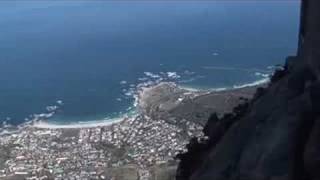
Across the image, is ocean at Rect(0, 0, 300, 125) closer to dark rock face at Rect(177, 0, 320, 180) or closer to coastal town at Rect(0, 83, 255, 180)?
coastal town at Rect(0, 83, 255, 180)

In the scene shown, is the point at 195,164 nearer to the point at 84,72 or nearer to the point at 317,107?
the point at 317,107

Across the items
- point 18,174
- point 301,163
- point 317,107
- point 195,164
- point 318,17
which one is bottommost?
point 18,174

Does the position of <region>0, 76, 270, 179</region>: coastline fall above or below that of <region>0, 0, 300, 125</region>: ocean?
below

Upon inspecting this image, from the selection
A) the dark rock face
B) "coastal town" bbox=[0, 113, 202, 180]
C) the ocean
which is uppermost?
the dark rock face

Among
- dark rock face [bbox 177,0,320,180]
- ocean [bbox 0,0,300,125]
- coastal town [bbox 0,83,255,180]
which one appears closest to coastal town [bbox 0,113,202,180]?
coastal town [bbox 0,83,255,180]

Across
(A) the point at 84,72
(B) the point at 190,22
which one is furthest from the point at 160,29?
(A) the point at 84,72

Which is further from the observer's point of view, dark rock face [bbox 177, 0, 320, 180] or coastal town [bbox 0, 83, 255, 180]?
coastal town [bbox 0, 83, 255, 180]

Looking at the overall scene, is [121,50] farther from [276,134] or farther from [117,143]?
[276,134]
